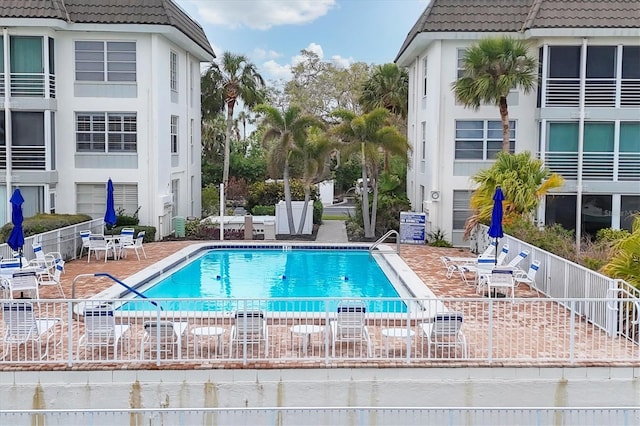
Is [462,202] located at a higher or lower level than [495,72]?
lower

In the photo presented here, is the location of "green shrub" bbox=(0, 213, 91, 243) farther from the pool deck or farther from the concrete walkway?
the concrete walkway

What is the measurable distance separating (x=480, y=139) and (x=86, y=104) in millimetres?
14996

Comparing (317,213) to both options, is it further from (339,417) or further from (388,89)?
(339,417)

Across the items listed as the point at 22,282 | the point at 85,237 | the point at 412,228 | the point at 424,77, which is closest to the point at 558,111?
the point at 424,77

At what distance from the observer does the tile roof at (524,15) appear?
25.9 meters

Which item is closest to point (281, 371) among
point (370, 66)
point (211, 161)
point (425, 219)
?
point (425, 219)

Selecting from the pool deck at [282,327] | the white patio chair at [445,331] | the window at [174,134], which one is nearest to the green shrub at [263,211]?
the window at [174,134]

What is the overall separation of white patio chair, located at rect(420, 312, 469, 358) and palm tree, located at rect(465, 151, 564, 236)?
1093 centimetres

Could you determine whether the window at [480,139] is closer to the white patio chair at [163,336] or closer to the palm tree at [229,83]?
the palm tree at [229,83]

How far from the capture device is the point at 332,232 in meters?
32.3

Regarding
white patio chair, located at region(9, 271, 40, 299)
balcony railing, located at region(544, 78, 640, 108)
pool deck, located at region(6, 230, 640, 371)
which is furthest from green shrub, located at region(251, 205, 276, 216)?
white patio chair, located at region(9, 271, 40, 299)

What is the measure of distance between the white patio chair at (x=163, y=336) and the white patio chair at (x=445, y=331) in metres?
4.00

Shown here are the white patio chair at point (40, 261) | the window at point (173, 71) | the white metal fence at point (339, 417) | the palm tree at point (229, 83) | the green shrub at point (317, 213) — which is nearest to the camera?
the white metal fence at point (339, 417)

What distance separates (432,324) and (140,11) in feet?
63.3
